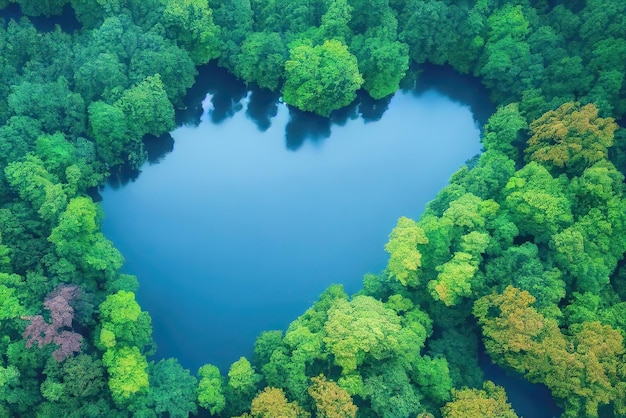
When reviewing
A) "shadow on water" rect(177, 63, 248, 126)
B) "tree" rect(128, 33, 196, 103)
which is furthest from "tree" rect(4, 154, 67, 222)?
"shadow on water" rect(177, 63, 248, 126)

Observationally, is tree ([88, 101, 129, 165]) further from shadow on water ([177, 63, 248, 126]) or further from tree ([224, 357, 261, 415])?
tree ([224, 357, 261, 415])

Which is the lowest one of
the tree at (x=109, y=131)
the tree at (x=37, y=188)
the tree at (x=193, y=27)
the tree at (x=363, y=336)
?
the tree at (x=363, y=336)

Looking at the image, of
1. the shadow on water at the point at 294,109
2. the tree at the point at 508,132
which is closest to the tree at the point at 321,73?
the shadow on water at the point at 294,109

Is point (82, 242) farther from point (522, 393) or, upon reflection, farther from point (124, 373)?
point (522, 393)

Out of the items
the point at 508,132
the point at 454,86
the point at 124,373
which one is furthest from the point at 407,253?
the point at 454,86

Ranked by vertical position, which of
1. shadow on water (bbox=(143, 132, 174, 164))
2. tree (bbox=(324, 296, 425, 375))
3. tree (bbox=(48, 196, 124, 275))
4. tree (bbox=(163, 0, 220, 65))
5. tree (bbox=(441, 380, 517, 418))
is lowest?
tree (bbox=(441, 380, 517, 418))

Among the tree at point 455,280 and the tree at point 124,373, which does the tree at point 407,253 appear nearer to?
the tree at point 455,280
